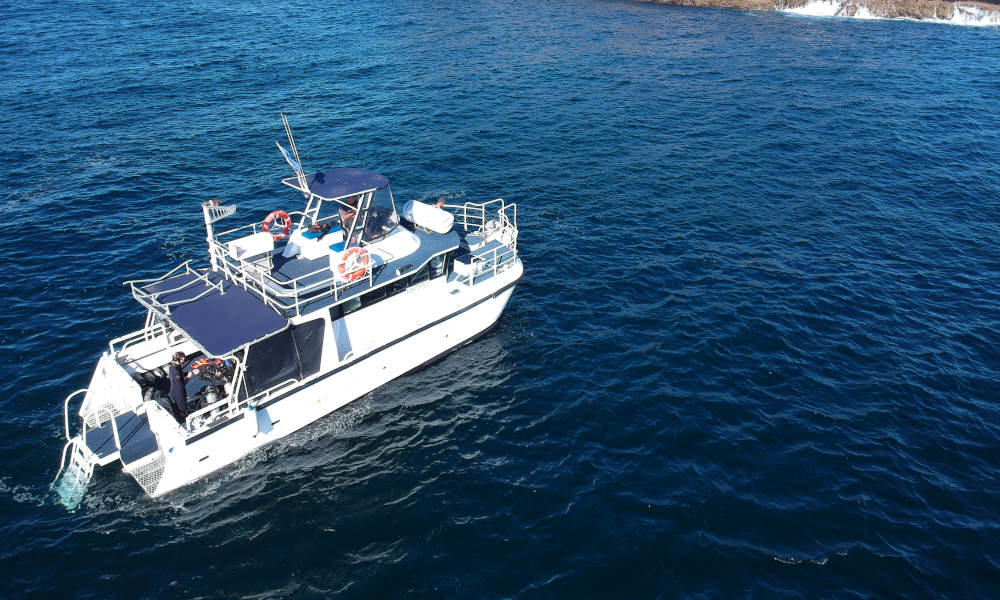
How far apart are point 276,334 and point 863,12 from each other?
102650 mm

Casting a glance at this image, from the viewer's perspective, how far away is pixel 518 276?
89.1 feet

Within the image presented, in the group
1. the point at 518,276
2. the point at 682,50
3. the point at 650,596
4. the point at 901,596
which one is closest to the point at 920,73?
the point at 682,50

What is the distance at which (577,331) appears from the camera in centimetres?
2783

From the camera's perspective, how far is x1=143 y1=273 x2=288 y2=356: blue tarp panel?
1962 centimetres

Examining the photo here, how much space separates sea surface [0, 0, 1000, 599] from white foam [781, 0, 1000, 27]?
33.8 metres

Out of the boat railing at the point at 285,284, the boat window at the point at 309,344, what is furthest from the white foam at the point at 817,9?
the boat window at the point at 309,344

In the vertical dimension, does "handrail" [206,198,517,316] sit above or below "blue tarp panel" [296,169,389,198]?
below

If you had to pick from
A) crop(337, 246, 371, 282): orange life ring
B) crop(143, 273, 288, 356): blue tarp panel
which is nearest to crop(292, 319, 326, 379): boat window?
crop(143, 273, 288, 356): blue tarp panel

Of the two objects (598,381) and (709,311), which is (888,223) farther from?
(598,381)

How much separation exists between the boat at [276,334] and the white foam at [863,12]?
3526 inches

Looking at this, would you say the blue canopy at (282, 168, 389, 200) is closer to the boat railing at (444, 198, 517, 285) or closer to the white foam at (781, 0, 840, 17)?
the boat railing at (444, 198, 517, 285)

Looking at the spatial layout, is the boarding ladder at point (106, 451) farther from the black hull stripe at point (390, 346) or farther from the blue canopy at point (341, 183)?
the blue canopy at point (341, 183)

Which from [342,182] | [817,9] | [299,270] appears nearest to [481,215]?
[342,182]

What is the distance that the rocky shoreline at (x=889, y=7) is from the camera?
8712cm
